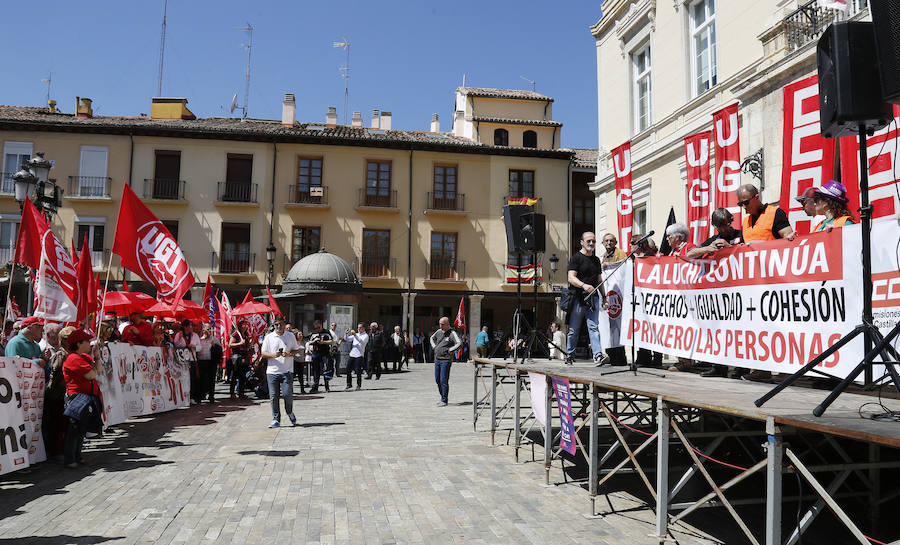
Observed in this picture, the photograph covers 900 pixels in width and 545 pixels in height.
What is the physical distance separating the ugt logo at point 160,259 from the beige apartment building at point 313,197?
2165 cm

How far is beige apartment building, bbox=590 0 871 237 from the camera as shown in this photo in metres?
12.5

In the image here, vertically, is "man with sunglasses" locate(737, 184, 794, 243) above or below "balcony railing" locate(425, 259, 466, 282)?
below

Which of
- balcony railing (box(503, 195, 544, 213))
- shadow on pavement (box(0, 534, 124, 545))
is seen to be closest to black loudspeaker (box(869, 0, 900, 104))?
shadow on pavement (box(0, 534, 124, 545))

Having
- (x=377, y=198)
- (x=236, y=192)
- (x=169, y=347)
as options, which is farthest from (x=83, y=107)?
(x=169, y=347)

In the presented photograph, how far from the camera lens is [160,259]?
10969 mm

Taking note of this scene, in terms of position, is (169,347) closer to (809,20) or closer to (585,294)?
(585,294)

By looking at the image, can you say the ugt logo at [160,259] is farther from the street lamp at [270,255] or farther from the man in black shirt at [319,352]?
the street lamp at [270,255]

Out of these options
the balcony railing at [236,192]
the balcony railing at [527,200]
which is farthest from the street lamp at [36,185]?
the balcony railing at [527,200]

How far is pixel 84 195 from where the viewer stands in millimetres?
32688

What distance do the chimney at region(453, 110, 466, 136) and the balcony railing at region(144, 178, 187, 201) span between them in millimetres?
16467

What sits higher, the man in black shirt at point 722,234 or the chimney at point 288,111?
the chimney at point 288,111

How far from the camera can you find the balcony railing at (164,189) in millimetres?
33062

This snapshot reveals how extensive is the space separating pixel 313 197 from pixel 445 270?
8.25m

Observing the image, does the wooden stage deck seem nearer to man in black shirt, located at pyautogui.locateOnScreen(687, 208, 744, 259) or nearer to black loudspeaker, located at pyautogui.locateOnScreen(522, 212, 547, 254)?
man in black shirt, located at pyautogui.locateOnScreen(687, 208, 744, 259)
